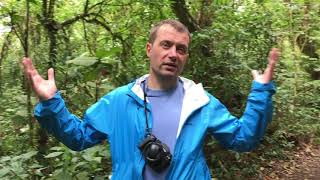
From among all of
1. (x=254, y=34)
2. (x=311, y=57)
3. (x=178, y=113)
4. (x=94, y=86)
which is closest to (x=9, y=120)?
(x=94, y=86)

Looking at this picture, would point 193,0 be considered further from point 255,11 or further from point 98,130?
point 98,130

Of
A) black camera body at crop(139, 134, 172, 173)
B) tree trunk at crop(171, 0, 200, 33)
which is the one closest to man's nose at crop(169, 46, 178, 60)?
black camera body at crop(139, 134, 172, 173)

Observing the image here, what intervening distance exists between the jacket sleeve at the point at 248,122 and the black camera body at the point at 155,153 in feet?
0.96

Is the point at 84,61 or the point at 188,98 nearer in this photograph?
the point at 188,98

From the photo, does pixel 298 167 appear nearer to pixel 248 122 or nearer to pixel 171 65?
pixel 248 122

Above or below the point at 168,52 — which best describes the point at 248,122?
below

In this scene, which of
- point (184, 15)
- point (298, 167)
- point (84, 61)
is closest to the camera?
point (84, 61)

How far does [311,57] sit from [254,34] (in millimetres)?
4836

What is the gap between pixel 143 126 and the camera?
2203mm

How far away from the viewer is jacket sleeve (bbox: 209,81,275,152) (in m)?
2.18

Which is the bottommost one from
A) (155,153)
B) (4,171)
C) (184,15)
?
(4,171)

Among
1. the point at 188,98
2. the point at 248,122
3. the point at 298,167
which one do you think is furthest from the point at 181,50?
the point at 298,167

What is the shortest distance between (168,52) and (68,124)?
66 centimetres

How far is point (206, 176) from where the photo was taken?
7.30ft
